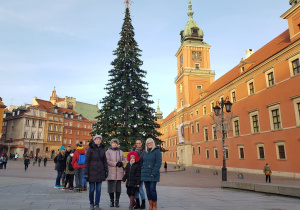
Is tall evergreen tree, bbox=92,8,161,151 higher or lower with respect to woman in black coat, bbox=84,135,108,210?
higher

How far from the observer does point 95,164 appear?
5.51 metres

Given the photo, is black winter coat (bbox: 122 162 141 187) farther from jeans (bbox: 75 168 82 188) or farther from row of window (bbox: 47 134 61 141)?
row of window (bbox: 47 134 61 141)

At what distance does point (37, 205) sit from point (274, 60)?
23.7m

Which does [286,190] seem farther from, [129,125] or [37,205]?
[129,125]

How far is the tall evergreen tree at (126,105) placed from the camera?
19141mm

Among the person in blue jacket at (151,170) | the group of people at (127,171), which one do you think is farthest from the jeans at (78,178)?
the person in blue jacket at (151,170)

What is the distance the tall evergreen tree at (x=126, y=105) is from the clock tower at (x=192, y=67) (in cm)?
2626

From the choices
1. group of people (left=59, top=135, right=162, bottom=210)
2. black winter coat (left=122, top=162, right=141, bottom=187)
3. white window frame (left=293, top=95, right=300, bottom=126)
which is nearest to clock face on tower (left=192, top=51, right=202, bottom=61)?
white window frame (left=293, top=95, right=300, bottom=126)

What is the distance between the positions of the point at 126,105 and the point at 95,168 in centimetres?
1433

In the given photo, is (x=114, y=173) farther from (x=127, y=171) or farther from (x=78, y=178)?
(x=78, y=178)

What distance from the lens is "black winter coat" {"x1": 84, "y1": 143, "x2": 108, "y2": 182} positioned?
17.7 feet

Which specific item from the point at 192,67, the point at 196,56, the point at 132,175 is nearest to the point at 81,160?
the point at 132,175

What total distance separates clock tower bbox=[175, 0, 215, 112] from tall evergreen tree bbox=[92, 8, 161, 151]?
26.3 meters

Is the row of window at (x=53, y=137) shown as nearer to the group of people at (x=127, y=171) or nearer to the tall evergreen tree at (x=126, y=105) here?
the tall evergreen tree at (x=126, y=105)
